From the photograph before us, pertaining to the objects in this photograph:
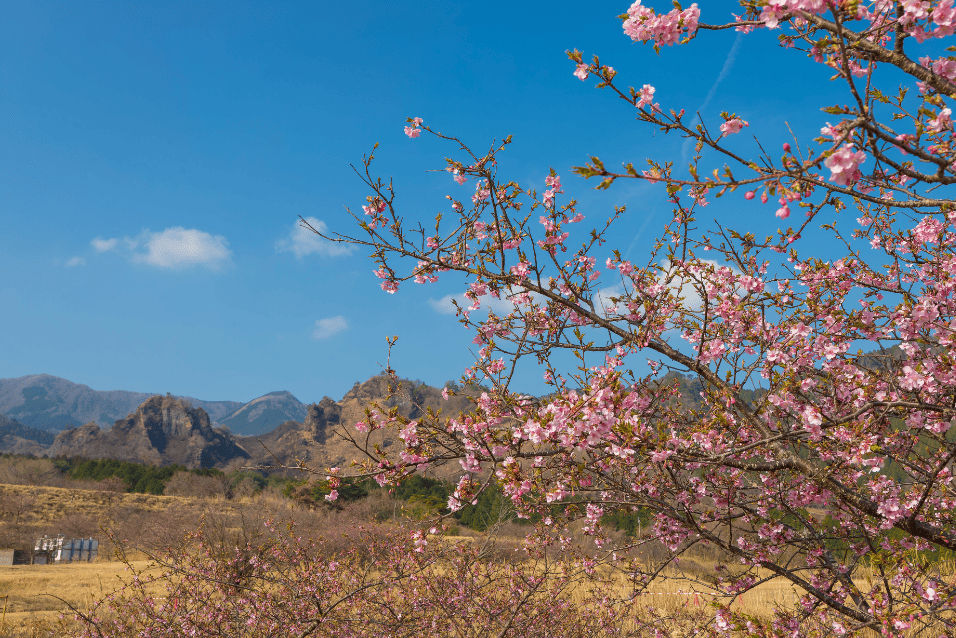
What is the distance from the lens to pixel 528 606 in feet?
24.5

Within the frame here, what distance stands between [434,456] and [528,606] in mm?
Result: 5485

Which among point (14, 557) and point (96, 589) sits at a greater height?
point (96, 589)

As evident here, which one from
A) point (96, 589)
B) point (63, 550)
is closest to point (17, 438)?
A: point (63, 550)

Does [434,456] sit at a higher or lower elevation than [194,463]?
higher

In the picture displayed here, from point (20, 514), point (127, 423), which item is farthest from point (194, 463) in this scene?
point (20, 514)

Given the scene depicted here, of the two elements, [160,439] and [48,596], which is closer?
[48,596]

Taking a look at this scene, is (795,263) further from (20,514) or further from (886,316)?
(20,514)

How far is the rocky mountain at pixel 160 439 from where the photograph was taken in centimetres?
10531

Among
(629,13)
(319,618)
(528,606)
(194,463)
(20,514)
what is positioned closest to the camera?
(629,13)

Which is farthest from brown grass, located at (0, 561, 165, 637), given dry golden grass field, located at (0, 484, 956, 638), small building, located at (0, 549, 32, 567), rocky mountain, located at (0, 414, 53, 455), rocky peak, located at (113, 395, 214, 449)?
rocky mountain, located at (0, 414, 53, 455)

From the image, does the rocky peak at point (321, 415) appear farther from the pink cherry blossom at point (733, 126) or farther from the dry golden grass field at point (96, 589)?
the pink cherry blossom at point (733, 126)

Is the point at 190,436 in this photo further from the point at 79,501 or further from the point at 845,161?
the point at 845,161

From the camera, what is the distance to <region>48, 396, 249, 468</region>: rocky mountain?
4146 inches

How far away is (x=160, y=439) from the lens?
364ft
